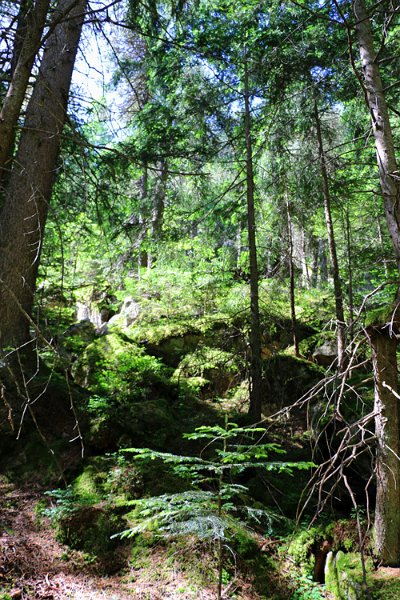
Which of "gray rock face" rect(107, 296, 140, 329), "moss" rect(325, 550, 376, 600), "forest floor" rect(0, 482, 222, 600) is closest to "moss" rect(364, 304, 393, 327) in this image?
"moss" rect(325, 550, 376, 600)

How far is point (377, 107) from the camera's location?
3.73m

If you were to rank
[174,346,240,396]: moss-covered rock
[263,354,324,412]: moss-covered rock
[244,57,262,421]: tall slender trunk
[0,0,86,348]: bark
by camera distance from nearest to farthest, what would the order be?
[0,0,86,348]: bark < [244,57,262,421]: tall slender trunk < [174,346,240,396]: moss-covered rock < [263,354,324,412]: moss-covered rock

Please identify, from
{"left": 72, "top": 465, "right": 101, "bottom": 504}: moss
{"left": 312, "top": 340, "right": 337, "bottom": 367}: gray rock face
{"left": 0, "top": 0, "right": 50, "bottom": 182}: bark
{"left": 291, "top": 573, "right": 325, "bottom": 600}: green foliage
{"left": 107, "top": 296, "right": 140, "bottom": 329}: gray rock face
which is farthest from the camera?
{"left": 107, "top": 296, "right": 140, "bottom": 329}: gray rock face

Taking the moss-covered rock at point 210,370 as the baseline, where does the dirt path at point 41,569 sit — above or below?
below

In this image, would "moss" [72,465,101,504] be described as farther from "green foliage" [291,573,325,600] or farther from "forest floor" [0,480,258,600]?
"green foliage" [291,573,325,600]

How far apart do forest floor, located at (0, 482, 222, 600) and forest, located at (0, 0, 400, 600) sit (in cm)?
2

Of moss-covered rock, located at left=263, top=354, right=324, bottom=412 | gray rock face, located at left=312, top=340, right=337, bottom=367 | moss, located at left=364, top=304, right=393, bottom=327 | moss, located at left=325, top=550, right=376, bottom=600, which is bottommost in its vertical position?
moss, located at left=325, top=550, right=376, bottom=600

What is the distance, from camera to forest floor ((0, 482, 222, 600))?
3.26 meters

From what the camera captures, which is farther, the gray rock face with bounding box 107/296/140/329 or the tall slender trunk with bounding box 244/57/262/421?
the gray rock face with bounding box 107/296/140/329

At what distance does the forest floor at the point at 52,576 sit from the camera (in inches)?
128

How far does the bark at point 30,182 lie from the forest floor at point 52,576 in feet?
7.27

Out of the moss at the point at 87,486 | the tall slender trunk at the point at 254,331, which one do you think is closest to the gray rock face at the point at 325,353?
the tall slender trunk at the point at 254,331

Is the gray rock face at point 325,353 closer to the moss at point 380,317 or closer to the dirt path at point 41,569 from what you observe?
the moss at point 380,317

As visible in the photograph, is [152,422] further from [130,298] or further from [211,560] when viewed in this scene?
[130,298]
